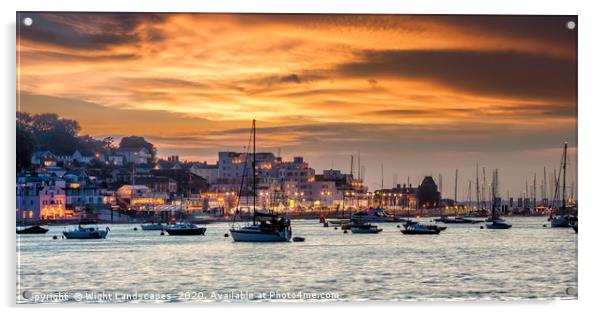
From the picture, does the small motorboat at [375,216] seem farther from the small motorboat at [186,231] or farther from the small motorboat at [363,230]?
the small motorboat at [186,231]

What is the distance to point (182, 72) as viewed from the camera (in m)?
12.7

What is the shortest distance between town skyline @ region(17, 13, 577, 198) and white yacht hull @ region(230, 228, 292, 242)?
49.0 feet

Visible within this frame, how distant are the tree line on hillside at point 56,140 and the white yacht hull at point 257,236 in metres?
11.9

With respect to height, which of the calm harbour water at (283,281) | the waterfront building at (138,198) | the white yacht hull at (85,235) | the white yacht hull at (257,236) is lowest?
the white yacht hull at (85,235)

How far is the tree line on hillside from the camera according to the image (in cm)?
1166

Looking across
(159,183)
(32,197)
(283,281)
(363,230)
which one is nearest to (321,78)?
(283,281)

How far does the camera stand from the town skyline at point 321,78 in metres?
11.7

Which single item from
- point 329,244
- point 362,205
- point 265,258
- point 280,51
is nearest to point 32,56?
point 280,51

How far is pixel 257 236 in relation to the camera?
1173 inches

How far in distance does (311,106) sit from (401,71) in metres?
1.53

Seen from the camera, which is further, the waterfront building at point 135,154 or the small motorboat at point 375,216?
the small motorboat at point 375,216

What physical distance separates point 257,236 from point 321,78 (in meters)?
17.0

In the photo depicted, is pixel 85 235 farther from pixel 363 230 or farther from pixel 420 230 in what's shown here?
pixel 420 230

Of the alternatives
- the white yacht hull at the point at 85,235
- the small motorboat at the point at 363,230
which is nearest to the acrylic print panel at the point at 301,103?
the white yacht hull at the point at 85,235
